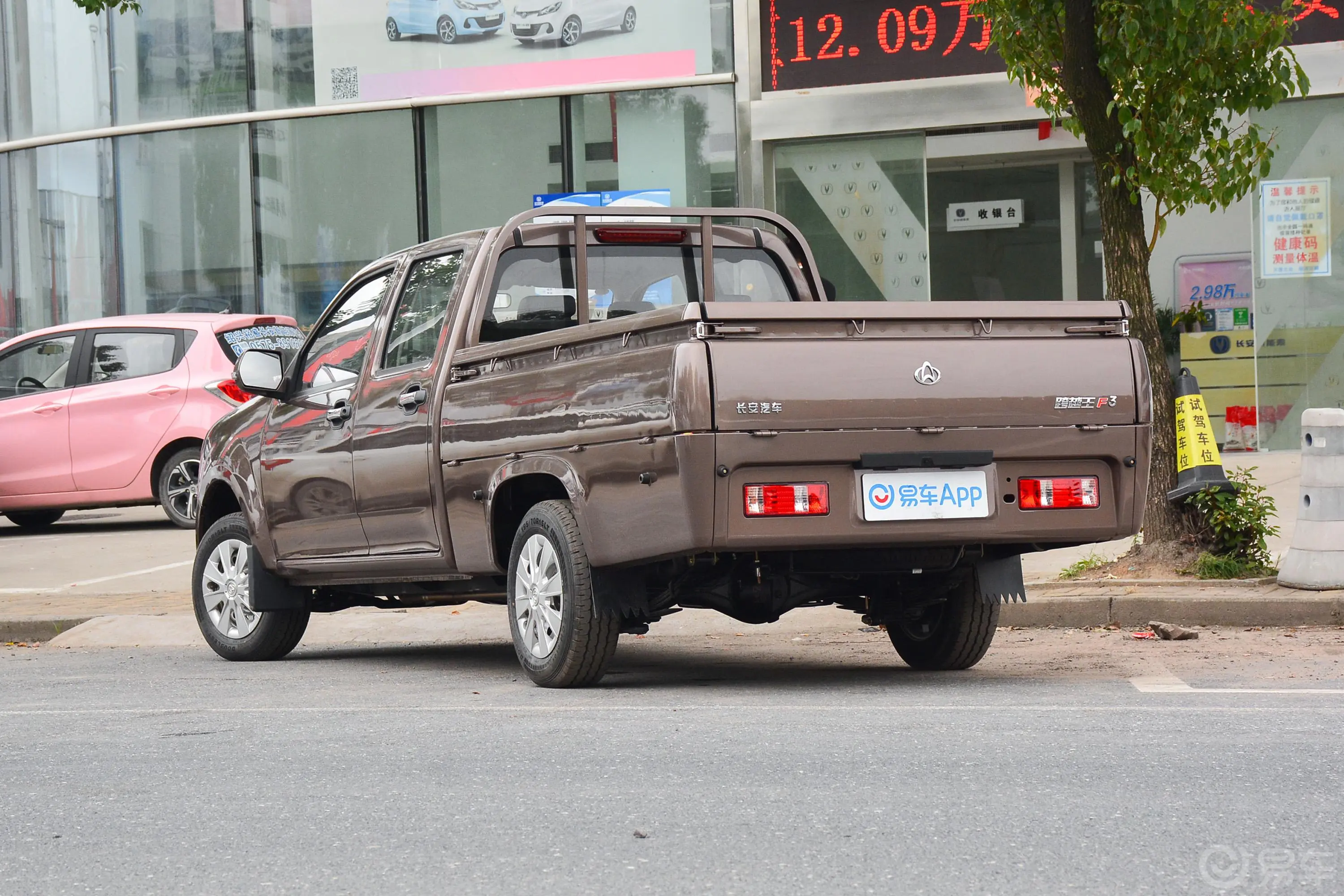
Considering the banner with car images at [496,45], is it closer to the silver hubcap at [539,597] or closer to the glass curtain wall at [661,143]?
the glass curtain wall at [661,143]

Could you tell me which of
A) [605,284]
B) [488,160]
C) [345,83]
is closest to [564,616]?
[605,284]

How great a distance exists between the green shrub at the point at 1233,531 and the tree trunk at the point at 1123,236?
195 mm

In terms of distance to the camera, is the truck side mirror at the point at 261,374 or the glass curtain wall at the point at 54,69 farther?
the glass curtain wall at the point at 54,69

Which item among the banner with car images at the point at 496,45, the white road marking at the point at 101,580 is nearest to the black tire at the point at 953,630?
the white road marking at the point at 101,580

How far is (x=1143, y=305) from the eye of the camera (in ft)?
31.4

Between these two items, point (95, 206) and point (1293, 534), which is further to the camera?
point (95, 206)

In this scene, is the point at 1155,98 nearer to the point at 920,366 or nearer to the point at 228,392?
the point at 920,366

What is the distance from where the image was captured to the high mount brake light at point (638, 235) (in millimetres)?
7406

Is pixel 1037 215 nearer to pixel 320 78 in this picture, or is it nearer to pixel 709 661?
pixel 320 78

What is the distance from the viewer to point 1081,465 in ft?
20.5

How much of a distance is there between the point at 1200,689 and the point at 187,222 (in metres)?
15.9

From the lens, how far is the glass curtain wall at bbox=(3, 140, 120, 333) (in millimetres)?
20266

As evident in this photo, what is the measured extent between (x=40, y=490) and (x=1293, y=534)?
1028cm

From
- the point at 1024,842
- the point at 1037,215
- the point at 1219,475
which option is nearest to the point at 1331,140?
the point at 1037,215
